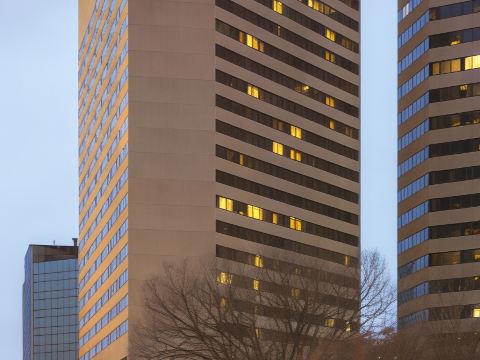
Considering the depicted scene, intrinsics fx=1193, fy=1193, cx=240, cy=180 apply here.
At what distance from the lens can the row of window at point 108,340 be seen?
153 metres

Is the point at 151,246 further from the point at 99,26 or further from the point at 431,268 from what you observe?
the point at 99,26

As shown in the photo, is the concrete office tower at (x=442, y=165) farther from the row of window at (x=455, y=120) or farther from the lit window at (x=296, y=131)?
the lit window at (x=296, y=131)

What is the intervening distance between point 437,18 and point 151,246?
49.0 meters

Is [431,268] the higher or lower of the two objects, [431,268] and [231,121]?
the lower

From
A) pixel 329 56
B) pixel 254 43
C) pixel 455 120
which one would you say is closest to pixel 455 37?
pixel 455 120

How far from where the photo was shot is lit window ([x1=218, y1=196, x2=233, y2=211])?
153750mm

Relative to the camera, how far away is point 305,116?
17062 centimetres

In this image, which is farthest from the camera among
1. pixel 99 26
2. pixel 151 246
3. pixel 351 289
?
pixel 99 26

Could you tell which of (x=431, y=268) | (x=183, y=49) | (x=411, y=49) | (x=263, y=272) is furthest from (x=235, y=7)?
(x=263, y=272)

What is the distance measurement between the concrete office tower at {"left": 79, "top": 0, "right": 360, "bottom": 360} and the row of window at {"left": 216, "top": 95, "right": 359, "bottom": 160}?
0.72 ft

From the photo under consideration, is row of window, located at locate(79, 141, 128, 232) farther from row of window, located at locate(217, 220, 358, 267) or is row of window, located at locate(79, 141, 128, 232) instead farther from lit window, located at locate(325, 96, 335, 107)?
lit window, located at locate(325, 96, 335, 107)

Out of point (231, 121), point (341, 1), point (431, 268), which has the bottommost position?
point (431, 268)

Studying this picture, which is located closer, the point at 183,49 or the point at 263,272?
the point at 263,272

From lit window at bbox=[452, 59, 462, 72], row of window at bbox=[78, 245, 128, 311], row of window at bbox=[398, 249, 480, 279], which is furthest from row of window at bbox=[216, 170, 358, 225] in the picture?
lit window at bbox=[452, 59, 462, 72]
